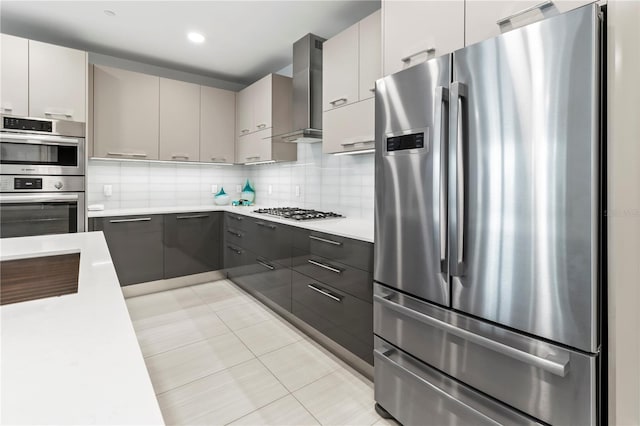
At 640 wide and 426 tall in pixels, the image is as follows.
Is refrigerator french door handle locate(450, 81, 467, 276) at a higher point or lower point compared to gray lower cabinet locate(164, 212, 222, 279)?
higher

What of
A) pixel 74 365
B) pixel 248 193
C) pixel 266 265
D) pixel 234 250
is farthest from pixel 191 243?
pixel 74 365

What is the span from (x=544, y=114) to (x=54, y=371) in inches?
54.2

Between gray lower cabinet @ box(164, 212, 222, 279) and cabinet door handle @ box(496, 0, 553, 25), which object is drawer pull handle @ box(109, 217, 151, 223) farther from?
cabinet door handle @ box(496, 0, 553, 25)

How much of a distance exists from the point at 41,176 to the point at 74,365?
294 cm

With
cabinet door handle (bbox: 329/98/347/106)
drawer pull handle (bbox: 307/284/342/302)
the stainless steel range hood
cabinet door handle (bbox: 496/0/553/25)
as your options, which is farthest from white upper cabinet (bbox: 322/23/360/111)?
drawer pull handle (bbox: 307/284/342/302)

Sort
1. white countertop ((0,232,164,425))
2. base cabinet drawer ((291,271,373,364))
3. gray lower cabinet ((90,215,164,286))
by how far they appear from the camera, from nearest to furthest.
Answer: white countertop ((0,232,164,425))
base cabinet drawer ((291,271,373,364))
gray lower cabinet ((90,215,164,286))

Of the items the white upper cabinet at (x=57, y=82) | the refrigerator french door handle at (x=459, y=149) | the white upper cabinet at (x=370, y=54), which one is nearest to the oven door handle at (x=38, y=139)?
the white upper cabinet at (x=57, y=82)

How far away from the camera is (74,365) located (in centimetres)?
55

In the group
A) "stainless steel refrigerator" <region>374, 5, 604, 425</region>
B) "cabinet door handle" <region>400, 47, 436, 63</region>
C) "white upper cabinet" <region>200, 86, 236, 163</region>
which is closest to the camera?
"stainless steel refrigerator" <region>374, 5, 604, 425</region>

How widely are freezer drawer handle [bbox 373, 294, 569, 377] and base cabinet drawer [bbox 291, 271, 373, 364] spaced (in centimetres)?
45

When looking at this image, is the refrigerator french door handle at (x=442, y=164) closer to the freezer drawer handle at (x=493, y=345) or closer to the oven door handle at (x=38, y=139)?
the freezer drawer handle at (x=493, y=345)

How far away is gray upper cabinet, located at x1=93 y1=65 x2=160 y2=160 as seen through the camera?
321cm

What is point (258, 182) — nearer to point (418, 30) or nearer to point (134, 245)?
point (134, 245)

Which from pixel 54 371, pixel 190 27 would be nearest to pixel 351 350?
pixel 54 371
